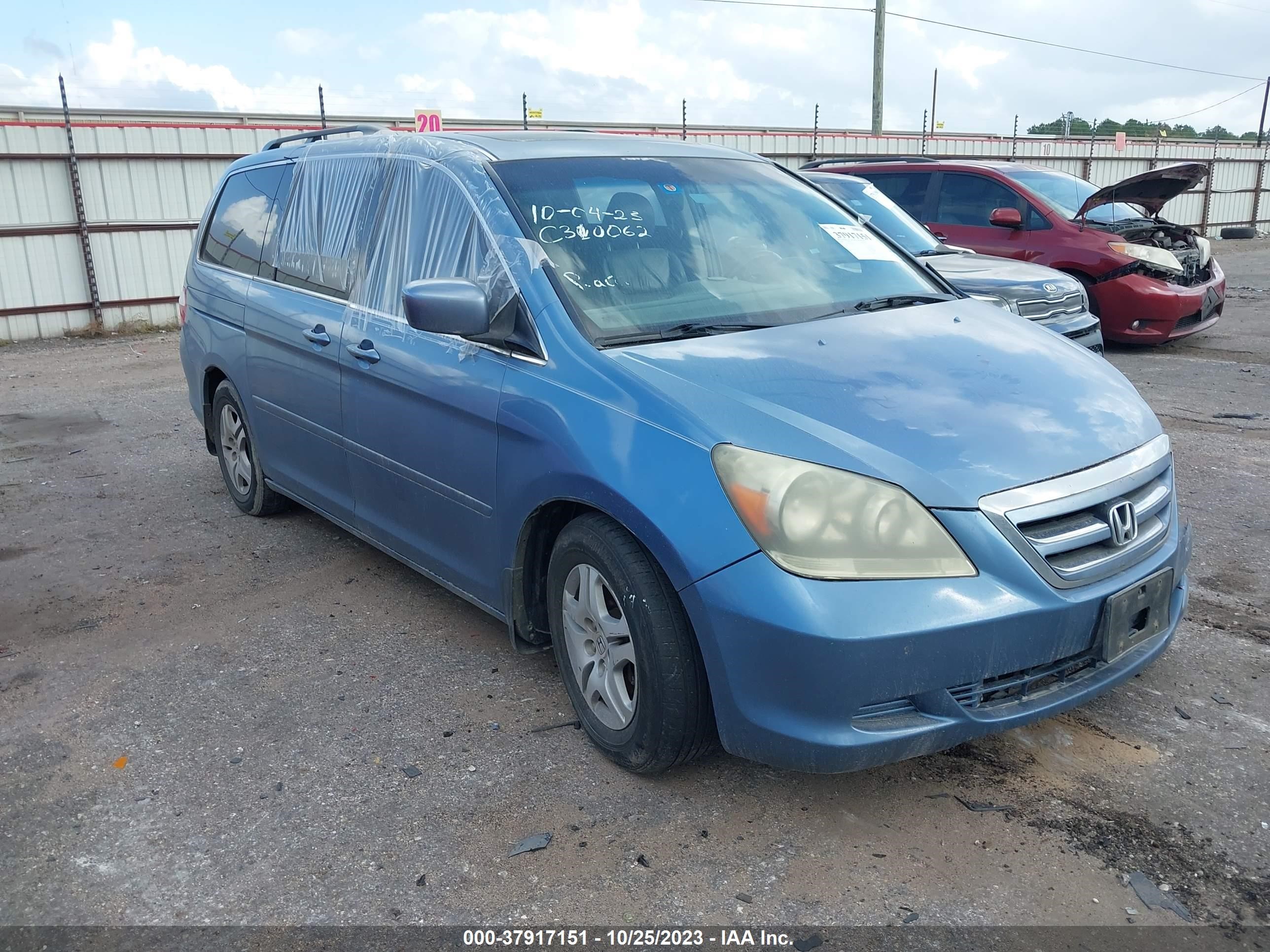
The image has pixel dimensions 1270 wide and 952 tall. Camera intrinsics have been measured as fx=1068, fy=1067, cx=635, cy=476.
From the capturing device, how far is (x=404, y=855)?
272 cm

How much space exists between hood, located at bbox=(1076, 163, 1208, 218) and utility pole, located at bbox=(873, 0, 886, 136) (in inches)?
635

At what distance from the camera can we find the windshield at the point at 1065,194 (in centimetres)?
1007

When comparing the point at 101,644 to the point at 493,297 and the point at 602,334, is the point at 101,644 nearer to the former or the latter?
the point at 493,297

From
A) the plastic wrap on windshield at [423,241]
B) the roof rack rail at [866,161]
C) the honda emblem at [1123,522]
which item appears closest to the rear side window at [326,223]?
the plastic wrap on windshield at [423,241]

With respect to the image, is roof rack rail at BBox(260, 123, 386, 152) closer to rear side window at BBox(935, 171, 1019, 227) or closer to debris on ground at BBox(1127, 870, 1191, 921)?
debris on ground at BBox(1127, 870, 1191, 921)

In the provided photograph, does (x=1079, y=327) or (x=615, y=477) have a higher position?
(x=615, y=477)

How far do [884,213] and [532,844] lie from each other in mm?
6823

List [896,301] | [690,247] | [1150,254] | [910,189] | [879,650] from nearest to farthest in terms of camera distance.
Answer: [879,650] → [690,247] → [896,301] → [1150,254] → [910,189]

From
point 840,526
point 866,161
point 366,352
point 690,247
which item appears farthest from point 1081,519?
point 866,161

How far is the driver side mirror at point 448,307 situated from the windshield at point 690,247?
269mm

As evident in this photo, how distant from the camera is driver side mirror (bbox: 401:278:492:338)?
10.5 ft

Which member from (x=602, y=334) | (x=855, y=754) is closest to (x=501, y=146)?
(x=602, y=334)

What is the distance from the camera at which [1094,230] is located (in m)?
9.68

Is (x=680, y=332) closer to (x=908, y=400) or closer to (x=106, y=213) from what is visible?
(x=908, y=400)
